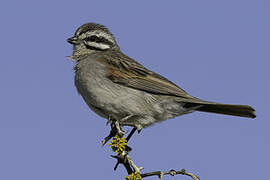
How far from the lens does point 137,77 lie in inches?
305

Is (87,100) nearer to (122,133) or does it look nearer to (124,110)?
(124,110)

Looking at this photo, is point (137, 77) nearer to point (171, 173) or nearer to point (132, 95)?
point (132, 95)

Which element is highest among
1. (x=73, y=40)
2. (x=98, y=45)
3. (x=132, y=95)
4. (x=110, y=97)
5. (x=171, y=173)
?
(x=98, y=45)

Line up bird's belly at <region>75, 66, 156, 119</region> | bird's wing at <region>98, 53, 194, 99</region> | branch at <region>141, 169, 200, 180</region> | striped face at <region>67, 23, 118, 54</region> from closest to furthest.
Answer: branch at <region>141, 169, 200, 180</region> → bird's belly at <region>75, 66, 156, 119</region> → bird's wing at <region>98, 53, 194, 99</region> → striped face at <region>67, 23, 118, 54</region>

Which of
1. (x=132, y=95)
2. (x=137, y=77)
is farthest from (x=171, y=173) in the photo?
(x=137, y=77)

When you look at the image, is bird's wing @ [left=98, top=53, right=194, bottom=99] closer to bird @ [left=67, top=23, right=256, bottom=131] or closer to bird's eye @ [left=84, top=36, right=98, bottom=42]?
bird @ [left=67, top=23, right=256, bottom=131]

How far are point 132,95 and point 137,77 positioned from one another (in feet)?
1.90

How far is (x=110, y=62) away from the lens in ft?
26.3

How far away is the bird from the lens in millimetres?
7031

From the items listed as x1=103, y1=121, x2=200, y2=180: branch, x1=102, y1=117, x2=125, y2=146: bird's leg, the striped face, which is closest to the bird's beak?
the striped face

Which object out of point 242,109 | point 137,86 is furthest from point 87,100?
point 242,109

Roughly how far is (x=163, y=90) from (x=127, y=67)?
3.09 ft

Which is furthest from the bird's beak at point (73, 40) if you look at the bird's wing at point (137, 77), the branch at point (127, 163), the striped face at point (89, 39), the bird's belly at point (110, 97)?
the branch at point (127, 163)

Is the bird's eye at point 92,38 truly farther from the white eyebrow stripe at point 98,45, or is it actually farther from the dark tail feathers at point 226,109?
the dark tail feathers at point 226,109
